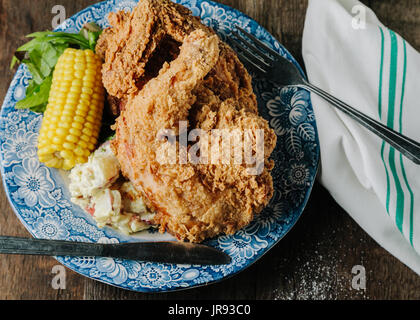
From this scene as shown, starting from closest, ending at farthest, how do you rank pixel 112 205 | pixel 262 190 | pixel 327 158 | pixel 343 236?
pixel 262 190 → pixel 112 205 → pixel 327 158 → pixel 343 236

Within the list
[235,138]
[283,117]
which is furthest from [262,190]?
[283,117]

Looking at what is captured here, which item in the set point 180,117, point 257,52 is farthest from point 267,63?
point 180,117

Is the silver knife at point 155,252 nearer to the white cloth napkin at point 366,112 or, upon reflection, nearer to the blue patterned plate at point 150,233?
the blue patterned plate at point 150,233

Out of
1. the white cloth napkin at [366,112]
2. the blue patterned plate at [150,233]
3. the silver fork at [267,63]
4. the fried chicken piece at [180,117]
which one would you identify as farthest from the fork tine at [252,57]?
the white cloth napkin at [366,112]

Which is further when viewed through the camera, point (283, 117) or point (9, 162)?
point (283, 117)

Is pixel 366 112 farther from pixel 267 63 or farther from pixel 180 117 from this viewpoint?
pixel 180 117

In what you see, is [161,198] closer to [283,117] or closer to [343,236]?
[283,117]

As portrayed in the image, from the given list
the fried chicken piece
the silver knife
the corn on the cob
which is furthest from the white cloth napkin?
the corn on the cob
